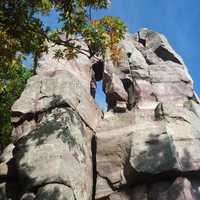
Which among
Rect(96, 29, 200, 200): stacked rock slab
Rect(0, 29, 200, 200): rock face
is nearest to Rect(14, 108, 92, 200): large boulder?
Rect(0, 29, 200, 200): rock face

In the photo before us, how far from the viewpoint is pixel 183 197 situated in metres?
16.7

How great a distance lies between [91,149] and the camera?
2044cm

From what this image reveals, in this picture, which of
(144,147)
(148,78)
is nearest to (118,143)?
(144,147)

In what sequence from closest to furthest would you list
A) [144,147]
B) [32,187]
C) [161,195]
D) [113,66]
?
[32,187] < [161,195] < [144,147] < [113,66]

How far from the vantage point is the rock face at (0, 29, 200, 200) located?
1681cm

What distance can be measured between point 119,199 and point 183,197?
2.88 metres

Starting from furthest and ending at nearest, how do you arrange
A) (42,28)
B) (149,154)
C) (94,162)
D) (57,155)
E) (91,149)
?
(91,149) < (94,162) < (149,154) < (57,155) < (42,28)

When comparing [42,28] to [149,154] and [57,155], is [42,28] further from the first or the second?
[149,154]

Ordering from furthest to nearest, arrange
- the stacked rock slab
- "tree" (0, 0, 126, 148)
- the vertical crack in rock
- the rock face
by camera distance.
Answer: the vertical crack in rock < the stacked rock slab < the rock face < "tree" (0, 0, 126, 148)

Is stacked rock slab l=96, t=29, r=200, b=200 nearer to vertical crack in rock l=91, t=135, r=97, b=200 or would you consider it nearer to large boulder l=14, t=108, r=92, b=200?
vertical crack in rock l=91, t=135, r=97, b=200

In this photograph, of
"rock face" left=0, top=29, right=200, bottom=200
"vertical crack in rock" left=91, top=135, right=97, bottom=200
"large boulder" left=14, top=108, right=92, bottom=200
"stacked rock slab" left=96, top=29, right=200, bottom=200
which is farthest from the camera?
"vertical crack in rock" left=91, top=135, right=97, bottom=200

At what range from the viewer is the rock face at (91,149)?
662 inches

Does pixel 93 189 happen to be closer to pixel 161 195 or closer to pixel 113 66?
pixel 161 195

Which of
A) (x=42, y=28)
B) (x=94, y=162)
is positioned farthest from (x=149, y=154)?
(x=42, y=28)
